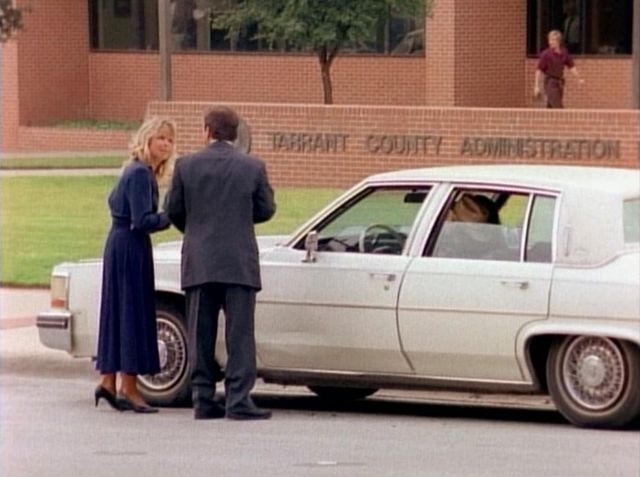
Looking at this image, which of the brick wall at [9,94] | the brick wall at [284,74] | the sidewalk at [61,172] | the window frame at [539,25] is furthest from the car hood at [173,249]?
the brick wall at [9,94]

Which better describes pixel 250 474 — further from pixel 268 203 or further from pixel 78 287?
pixel 78 287

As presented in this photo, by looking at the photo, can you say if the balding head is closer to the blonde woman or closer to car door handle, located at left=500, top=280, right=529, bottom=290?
the blonde woman

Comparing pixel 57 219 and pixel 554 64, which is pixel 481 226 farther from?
pixel 554 64

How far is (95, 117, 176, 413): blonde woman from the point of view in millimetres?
10516

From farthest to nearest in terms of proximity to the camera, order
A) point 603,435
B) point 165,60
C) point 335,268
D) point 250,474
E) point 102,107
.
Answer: point 102,107, point 165,60, point 335,268, point 603,435, point 250,474

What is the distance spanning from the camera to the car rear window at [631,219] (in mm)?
9953

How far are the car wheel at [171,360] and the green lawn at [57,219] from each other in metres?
6.07

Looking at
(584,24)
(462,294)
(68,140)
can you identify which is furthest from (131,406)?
(584,24)

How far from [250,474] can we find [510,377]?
195 cm

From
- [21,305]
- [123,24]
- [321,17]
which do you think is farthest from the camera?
[123,24]

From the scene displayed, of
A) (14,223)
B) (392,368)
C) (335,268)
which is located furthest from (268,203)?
(14,223)

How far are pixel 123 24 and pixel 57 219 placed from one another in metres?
19.7

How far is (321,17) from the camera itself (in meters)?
30.8

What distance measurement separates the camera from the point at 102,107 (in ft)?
133
